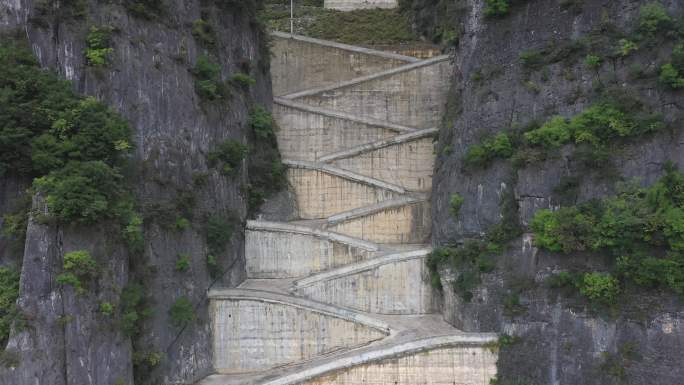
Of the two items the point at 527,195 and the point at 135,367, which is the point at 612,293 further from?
the point at 135,367

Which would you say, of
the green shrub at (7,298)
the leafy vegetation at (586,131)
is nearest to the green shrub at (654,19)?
the leafy vegetation at (586,131)

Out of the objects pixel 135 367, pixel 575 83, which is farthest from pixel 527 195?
pixel 135 367

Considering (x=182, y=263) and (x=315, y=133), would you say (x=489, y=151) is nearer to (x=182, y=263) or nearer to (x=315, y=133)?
(x=315, y=133)

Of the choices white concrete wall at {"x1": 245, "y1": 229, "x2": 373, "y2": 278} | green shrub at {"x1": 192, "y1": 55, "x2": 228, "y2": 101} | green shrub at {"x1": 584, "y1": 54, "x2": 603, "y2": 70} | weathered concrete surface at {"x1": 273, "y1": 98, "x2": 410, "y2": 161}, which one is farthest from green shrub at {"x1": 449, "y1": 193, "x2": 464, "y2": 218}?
green shrub at {"x1": 192, "y1": 55, "x2": 228, "y2": 101}

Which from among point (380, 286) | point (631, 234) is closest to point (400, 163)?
point (380, 286)

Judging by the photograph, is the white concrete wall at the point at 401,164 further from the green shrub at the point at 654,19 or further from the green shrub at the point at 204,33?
the green shrub at the point at 654,19

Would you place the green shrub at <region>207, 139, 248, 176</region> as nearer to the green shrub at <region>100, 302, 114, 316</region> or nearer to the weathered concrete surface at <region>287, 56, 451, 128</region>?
the weathered concrete surface at <region>287, 56, 451, 128</region>
